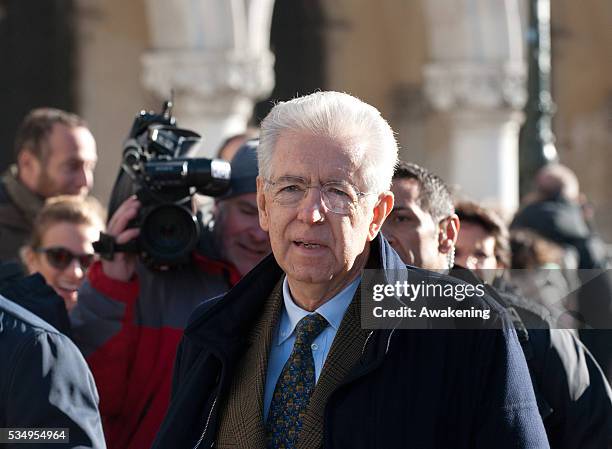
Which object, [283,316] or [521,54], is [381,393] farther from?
[521,54]

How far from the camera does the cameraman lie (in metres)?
3.88

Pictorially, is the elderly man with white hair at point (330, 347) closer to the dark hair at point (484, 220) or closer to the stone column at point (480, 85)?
the dark hair at point (484, 220)

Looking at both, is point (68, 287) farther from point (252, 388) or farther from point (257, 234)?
point (252, 388)

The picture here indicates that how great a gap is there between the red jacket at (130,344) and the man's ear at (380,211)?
47.0 inches

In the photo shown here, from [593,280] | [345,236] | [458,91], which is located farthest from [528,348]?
[458,91]

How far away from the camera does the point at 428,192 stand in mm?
3797

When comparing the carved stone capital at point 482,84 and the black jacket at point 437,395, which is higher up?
the carved stone capital at point 482,84

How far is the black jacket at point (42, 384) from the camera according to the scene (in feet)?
9.76

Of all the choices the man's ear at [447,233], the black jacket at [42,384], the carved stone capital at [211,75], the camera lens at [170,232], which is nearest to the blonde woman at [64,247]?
the camera lens at [170,232]

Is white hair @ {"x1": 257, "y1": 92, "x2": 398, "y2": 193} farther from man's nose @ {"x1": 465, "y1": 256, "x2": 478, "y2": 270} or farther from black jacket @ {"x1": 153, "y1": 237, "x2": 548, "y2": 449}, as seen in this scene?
man's nose @ {"x1": 465, "y1": 256, "x2": 478, "y2": 270}

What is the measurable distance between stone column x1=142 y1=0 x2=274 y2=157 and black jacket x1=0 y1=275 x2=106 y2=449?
7.32 metres

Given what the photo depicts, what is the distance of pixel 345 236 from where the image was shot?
2.80 m

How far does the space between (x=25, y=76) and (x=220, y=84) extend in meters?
2.62

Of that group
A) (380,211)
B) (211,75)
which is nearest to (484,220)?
(380,211)
